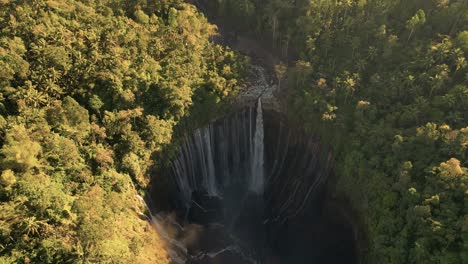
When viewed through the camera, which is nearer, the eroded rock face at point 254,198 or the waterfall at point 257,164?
the eroded rock face at point 254,198

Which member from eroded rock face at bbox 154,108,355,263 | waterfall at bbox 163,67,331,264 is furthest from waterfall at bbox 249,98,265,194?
eroded rock face at bbox 154,108,355,263

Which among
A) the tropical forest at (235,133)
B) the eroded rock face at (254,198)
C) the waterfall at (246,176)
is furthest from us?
the waterfall at (246,176)

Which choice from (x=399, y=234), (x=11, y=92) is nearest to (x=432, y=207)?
(x=399, y=234)

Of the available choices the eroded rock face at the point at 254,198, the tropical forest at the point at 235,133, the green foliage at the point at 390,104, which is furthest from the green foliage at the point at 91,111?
the green foliage at the point at 390,104

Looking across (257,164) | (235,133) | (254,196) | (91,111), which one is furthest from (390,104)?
(91,111)

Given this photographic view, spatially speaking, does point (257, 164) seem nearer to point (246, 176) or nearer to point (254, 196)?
point (246, 176)

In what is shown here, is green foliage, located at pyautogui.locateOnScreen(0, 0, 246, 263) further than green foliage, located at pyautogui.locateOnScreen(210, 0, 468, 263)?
No

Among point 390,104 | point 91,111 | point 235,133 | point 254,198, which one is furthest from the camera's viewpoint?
point 254,198

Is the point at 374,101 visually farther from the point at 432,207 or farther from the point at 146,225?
the point at 146,225

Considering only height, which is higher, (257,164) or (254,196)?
(257,164)

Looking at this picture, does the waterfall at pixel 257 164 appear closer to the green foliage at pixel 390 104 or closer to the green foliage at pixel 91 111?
the green foliage at pixel 390 104

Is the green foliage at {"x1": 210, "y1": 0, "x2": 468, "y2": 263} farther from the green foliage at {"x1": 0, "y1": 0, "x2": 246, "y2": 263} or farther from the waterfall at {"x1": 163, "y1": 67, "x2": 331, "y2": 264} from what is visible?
the green foliage at {"x1": 0, "y1": 0, "x2": 246, "y2": 263}
